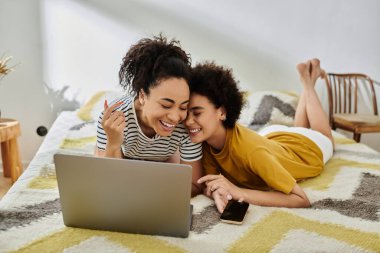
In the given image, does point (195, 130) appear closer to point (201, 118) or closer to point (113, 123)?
point (201, 118)

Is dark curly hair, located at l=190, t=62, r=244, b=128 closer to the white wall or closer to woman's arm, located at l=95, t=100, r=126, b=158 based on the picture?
woman's arm, located at l=95, t=100, r=126, b=158

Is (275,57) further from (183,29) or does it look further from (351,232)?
(351,232)

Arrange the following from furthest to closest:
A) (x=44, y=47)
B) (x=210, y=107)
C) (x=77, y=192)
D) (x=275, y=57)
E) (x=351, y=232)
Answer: (x=275, y=57), (x=44, y=47), (x=210, y=107), (x=351, y=232), (x=77, y=192)

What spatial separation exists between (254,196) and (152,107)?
47 cm

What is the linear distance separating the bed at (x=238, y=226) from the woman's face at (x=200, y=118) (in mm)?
239

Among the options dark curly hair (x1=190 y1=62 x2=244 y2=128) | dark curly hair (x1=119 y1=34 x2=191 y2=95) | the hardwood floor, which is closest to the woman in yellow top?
dark curly hair (x1=190 y1=62 x2=244 y2=128)

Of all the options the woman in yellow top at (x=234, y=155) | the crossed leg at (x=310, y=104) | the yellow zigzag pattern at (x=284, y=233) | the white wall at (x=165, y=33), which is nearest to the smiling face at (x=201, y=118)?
the woman in yellow top at (x=234, y=155)

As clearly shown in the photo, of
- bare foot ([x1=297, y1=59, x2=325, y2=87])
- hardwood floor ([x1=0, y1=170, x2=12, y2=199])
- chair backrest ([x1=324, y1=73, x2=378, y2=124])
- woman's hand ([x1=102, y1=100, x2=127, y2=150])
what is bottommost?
hardwood floor ([x1=0, y1=170, x2=12, y2=199])

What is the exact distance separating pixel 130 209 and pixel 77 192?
5.9 inches

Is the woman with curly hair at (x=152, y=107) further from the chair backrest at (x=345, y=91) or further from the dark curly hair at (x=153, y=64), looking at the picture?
the chair backrest at (x=345, y=91)

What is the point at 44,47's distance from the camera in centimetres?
278

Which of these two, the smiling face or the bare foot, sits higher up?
the bare foot

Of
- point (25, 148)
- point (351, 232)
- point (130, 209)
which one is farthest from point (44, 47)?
point (351, 232)

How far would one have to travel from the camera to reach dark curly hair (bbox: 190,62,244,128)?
4.76 feet
